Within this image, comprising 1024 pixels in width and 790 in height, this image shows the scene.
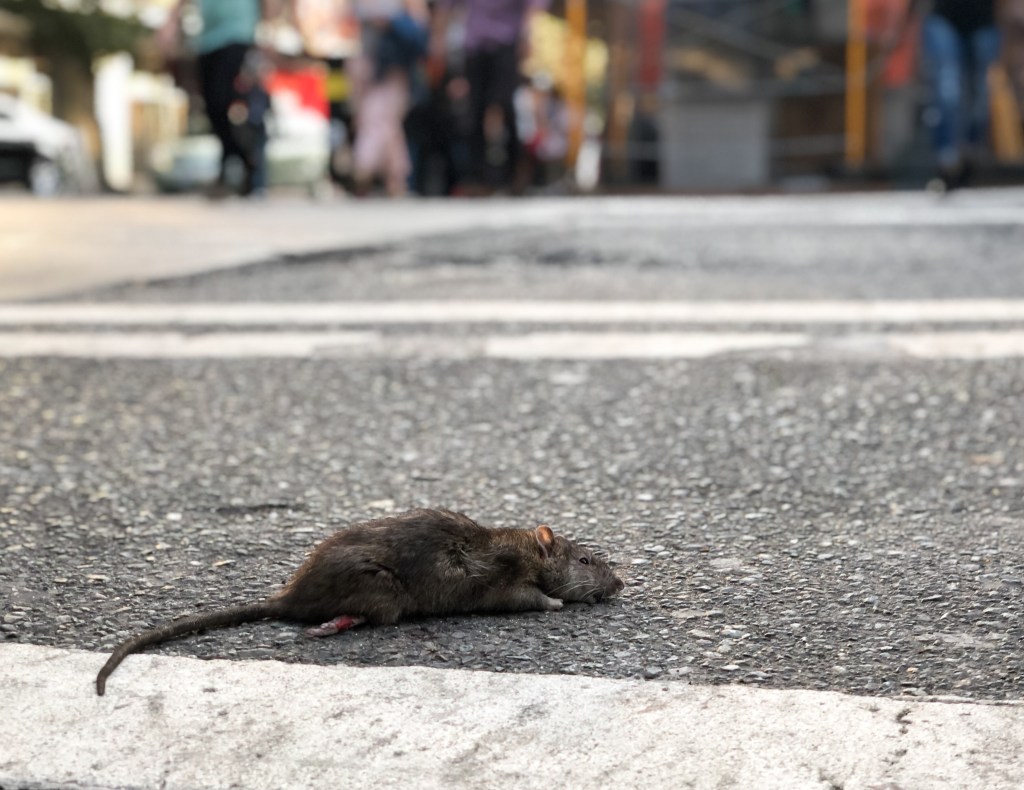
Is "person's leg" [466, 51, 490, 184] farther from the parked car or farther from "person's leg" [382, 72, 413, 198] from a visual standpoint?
the parked car

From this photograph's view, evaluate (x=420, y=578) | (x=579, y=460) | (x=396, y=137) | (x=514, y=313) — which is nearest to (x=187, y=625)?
(x=420, y=578)

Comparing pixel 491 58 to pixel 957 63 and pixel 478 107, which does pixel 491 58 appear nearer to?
pixel 478 107

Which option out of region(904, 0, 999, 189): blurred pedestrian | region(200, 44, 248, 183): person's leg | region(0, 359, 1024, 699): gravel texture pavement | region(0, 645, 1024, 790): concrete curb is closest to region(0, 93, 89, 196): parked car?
region(200, 44, 248, 183): person's leg

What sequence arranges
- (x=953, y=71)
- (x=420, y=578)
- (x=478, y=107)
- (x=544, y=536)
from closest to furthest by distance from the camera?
1. (x=420, y=578)
2. (x=544, y=536)
3. (x=953, y=71)
4. (x=478, y=107)

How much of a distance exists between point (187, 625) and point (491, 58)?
1213cm

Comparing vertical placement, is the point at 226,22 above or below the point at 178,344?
above

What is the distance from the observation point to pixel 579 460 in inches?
141

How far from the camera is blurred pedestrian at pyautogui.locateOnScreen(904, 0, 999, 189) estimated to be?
11617mm

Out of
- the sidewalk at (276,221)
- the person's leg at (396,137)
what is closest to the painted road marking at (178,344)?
the sidewalk at (276,221)

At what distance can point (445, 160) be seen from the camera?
1631 centimetres

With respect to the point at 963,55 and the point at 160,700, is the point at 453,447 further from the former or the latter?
the point at 963,55

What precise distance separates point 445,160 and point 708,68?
13.8 ft

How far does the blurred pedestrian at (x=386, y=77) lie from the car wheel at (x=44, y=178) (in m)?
9.76

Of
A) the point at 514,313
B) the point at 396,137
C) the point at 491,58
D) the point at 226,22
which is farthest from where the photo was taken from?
the point at 396,137
